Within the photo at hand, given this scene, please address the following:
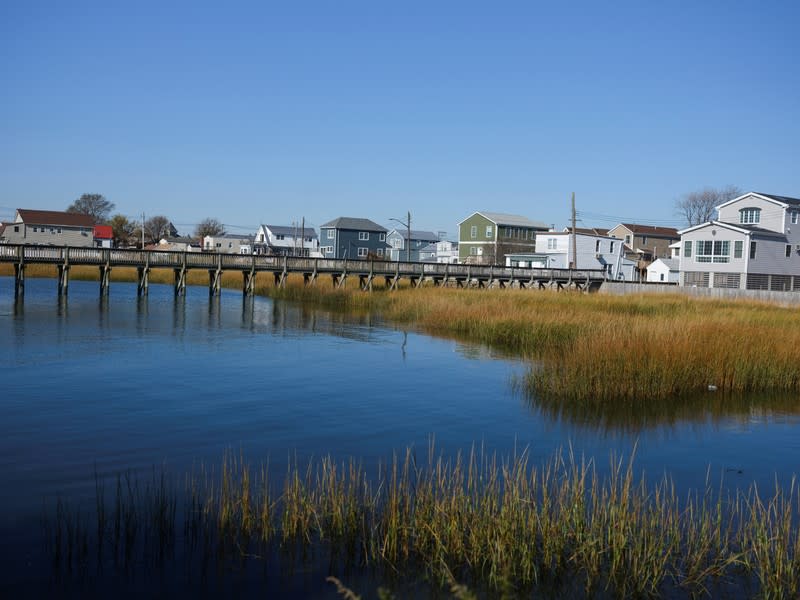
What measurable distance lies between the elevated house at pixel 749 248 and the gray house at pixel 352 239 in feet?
165

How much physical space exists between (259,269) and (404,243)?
63.0 m

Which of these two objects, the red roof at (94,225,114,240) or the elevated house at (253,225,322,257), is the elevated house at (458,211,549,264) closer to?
the elevated house at (253,225,322,257)

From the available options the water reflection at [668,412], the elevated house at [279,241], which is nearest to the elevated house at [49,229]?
the elevated house at [279,241]

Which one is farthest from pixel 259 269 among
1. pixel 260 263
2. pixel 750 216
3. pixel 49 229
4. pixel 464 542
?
pixel 49 229

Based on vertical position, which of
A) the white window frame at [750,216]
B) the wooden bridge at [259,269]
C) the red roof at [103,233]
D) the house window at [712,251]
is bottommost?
the wooden bridge at [259,269]

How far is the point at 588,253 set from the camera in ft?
258

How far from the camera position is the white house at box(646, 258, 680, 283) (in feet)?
254

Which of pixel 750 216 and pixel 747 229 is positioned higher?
pixel 750 216

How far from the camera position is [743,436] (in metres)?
15.7

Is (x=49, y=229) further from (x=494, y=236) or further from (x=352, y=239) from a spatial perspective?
(x=494, y=236)

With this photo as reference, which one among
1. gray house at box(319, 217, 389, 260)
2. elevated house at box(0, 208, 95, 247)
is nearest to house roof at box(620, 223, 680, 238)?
gray house at box(319, 217, 389, 260)

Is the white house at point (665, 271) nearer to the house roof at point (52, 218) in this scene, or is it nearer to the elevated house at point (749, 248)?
the elevated house at point (749, 248)

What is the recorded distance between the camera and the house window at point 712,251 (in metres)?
58.7

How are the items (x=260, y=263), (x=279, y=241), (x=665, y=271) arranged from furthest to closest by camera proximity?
(x=279, y=241) → (x=665, y=271) → (x=260, y=263)
